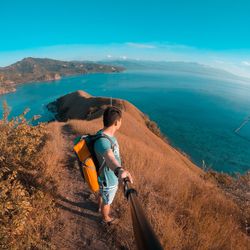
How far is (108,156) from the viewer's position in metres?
2.54

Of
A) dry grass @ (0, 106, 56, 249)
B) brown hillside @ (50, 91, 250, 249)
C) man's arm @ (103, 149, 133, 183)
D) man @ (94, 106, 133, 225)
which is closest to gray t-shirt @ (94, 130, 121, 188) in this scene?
man @ (94, 106, 133, 225)

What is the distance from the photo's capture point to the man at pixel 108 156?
2.46 meters

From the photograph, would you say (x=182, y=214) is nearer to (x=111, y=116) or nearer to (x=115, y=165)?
(x=115, y=165)

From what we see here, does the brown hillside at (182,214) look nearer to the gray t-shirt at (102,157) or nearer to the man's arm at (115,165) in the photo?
the gray t-shirt at (102,157)

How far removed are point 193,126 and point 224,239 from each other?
5959 cm

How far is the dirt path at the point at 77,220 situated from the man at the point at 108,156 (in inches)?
13.3

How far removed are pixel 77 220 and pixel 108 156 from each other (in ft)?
7.21

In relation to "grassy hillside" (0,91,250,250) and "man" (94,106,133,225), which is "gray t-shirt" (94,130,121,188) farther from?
"grassy hillside" (0,91,250,250)

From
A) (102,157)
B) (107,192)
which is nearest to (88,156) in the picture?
(102,157)

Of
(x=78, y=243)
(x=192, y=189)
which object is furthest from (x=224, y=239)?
(x=78, y=243)

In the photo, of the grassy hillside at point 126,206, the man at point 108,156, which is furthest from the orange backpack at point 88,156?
the grassy hillside at point 126,206

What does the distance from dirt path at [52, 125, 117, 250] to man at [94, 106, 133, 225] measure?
34cm

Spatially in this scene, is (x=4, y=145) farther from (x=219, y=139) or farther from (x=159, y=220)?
(x=219, y=139)

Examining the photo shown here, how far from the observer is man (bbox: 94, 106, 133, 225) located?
2457mm
